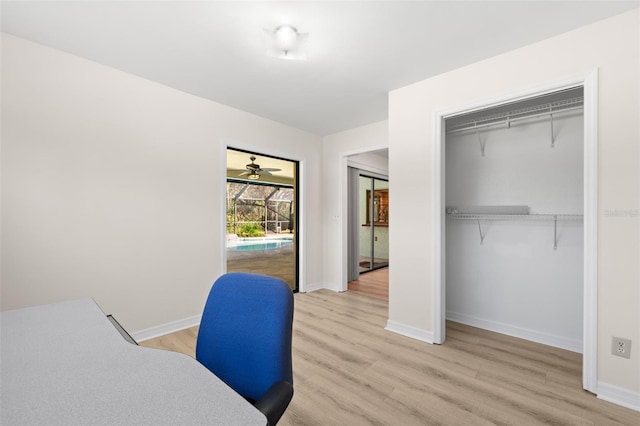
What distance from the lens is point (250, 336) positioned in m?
1.15

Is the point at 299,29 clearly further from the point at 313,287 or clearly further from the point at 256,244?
the point at 256,244

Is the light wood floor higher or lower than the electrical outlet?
lower

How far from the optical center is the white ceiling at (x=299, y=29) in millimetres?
1797

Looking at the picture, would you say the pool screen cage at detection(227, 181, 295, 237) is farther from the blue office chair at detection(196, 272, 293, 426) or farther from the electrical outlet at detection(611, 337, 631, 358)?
the electrical outlet at detection(611, 337, 631, 358)

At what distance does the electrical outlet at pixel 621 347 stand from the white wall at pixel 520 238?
2.56ft

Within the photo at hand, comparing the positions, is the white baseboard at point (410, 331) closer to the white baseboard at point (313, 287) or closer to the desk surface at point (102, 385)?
the white baseboard at point (313, 287)

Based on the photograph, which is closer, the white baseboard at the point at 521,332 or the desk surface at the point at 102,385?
the desk surface at the point at 102,385

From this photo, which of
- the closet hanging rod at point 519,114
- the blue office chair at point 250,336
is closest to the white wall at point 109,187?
the blue office chair at point 250,336

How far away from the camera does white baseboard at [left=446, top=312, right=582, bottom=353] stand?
2.52 m

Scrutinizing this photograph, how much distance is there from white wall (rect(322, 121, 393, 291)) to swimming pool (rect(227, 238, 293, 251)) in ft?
14.2

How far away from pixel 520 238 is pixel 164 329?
12.5ft

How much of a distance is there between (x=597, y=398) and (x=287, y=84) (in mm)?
A: 3514

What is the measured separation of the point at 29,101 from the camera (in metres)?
2.14

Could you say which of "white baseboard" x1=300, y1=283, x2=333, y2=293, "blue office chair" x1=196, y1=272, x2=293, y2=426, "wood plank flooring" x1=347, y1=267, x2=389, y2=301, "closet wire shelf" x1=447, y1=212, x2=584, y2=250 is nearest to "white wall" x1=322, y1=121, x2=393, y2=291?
"white baseboard" x1=300, y1=283, x2=333, y2=293
